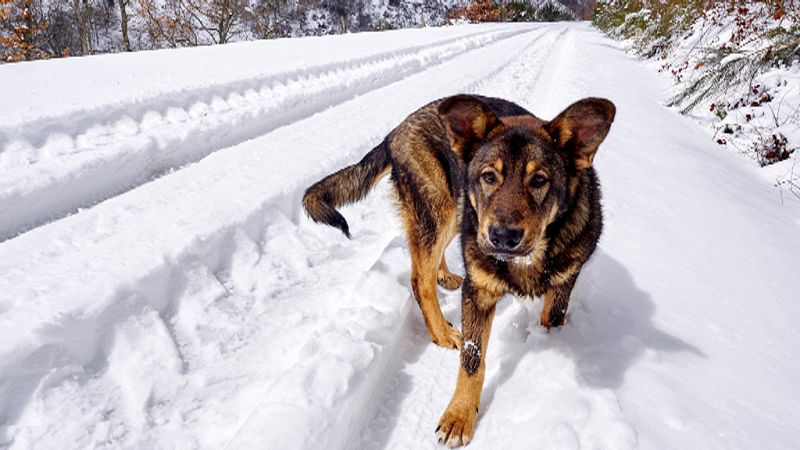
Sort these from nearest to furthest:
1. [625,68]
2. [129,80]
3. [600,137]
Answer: [600,137]
[129,80]
[625,68]

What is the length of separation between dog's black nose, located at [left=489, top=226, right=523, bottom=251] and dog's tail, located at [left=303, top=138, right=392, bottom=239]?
3.66ft

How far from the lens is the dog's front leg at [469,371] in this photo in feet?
6.44

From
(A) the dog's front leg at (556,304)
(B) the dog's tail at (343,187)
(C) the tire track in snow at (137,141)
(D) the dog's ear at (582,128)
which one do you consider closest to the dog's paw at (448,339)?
(A) the dog's front leg at (556,304)

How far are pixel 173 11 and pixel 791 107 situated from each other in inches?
1033

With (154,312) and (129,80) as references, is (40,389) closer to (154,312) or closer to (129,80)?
(154,312)

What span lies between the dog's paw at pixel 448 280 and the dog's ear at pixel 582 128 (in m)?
1.36

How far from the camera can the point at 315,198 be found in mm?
2744

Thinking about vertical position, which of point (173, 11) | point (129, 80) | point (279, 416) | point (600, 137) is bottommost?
point (279, 416)

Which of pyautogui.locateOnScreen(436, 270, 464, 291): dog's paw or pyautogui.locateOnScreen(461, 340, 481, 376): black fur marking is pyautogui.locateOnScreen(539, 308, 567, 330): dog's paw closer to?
pyautogui.locateOnScreen(461, 340, 481, 376): black fur marking

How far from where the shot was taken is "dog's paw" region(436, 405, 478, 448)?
1.95 m

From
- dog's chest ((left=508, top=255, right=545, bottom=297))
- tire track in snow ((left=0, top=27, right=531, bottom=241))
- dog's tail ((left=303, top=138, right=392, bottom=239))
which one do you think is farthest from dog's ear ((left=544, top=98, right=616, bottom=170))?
tire track in snow ((left=0, top=27, right=531, bottom=241))

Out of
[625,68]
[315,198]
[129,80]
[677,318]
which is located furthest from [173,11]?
[677,318]

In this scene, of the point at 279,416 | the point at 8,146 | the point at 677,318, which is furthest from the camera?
the point at 8,146

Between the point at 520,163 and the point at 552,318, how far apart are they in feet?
3.20
